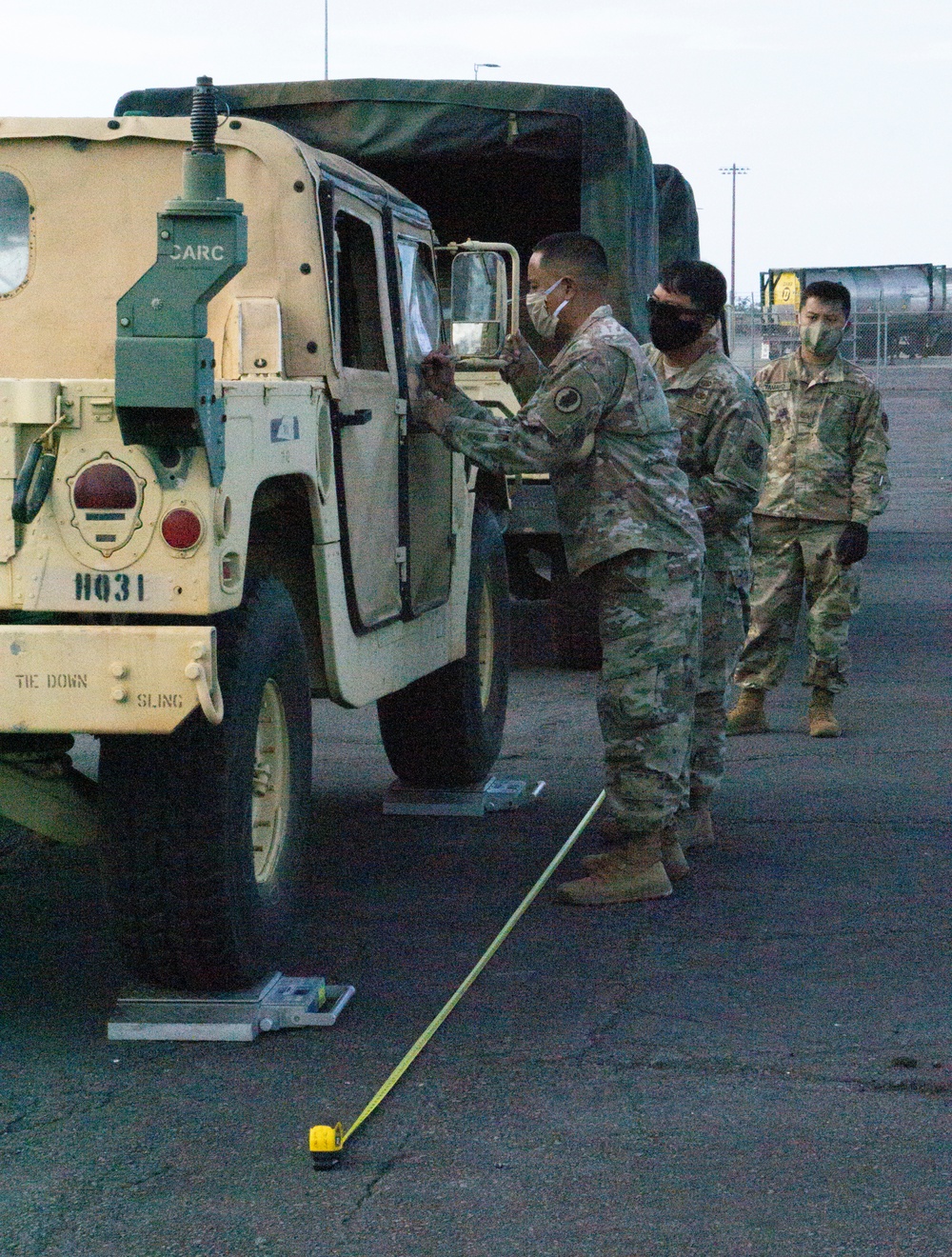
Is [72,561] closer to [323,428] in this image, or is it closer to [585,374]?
[323,428]

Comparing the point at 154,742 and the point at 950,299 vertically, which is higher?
the point at 950,299

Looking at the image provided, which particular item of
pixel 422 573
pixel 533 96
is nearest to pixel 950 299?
pixel 533 96

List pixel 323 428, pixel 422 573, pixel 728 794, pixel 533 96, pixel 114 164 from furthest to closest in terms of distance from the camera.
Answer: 1. pixel 533 96
2. pixel 728 794
3. pixel 422 573
4. pixel 114 164
5. pixel 323 428

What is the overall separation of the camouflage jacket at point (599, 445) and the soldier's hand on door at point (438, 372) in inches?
1.9

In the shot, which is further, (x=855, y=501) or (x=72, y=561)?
(x=855, y=501)

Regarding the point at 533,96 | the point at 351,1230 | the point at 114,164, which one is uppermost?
the point at 533,96

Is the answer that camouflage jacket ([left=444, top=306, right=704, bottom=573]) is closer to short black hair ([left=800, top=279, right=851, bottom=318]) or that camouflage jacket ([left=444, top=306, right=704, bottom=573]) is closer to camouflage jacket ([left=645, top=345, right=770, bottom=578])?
camouflage jacket ([left=645, top=345, right=770, bottom=578])

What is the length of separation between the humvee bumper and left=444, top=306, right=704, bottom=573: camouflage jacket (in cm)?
173

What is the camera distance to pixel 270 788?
485 centimetres

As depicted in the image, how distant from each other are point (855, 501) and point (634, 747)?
3355 millimetres

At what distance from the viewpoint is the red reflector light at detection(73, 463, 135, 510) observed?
394 cm

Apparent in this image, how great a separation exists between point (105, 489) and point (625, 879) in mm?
2417

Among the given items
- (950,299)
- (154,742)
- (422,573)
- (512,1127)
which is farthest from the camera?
(950,299)

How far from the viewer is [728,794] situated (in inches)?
296
